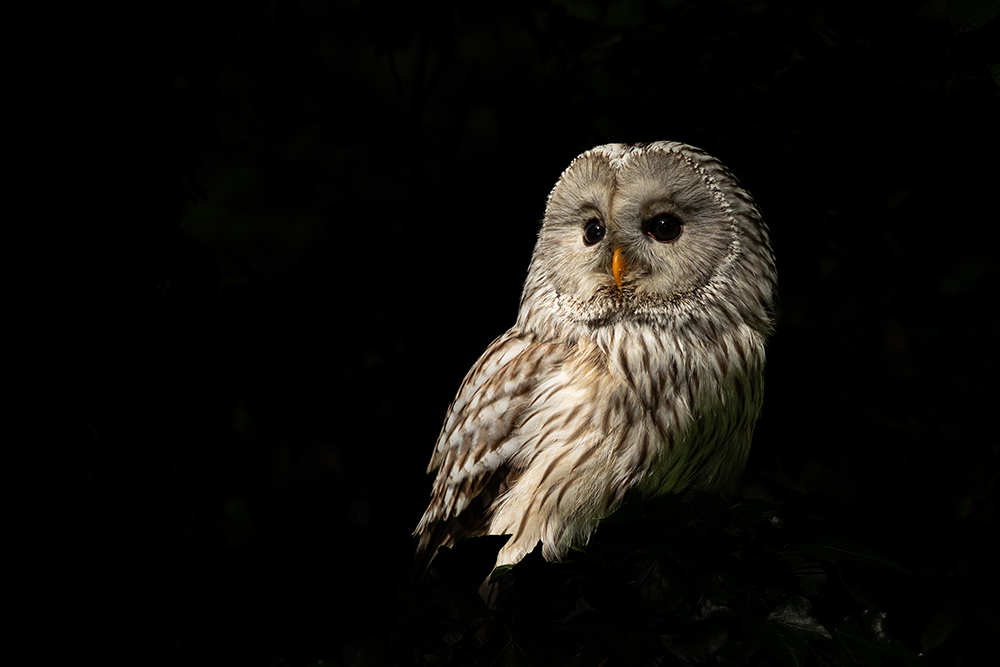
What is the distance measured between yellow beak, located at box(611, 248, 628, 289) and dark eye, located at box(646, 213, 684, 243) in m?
0.08

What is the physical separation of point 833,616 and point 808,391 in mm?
996

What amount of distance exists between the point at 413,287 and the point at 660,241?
36.8 inches

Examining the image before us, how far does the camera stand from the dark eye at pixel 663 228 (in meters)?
1.72

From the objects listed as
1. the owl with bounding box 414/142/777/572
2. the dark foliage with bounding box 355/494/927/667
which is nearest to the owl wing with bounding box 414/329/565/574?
the owl with bounding box 414/142/777/572

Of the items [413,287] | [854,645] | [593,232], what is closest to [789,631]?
[854,645]

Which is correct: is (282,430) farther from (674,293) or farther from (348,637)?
(674,293)

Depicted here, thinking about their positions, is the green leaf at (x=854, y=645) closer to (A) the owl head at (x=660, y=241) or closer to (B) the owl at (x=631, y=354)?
(B) the owl at (x=631, y=354)

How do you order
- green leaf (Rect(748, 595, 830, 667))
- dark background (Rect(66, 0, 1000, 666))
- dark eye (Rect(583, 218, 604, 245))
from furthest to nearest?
dark background (Rect(66, 0, 1000, 666)), dark eye (Rect(583, 218, 604, 245)), green leaf (Rect(748, 595, 830, 667))

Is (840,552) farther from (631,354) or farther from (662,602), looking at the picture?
(631,354)

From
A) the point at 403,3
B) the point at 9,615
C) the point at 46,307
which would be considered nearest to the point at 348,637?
the point at 9,615

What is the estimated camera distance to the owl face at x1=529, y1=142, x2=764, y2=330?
169 cm

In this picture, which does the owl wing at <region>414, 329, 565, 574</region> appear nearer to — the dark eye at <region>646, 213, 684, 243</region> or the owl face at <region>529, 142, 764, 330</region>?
the owl face at <region>529, 142, 764, 330</region>

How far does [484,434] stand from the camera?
188 centimetres

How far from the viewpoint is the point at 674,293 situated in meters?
1.73
